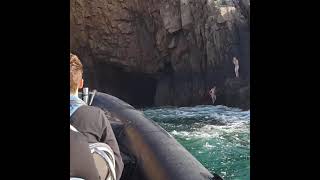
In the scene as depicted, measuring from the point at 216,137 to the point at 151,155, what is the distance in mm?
6681

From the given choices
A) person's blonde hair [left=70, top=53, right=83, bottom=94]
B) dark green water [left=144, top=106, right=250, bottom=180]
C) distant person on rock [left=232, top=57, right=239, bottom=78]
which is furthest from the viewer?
distant person on rock [left=232, top=57, right=239, bottom=78]

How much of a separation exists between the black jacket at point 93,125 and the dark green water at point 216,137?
4506mm

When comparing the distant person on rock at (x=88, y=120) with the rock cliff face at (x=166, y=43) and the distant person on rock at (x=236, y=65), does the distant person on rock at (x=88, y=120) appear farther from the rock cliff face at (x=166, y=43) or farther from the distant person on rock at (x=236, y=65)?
the distant person on rock at (x=236, y=65)

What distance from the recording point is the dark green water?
21.6 ft

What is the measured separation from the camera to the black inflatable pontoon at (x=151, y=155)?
2289mm

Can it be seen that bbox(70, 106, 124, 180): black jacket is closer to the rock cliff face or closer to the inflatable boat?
the inflatable boat

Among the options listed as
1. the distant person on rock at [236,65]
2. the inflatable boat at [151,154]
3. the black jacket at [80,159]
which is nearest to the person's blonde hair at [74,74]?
the black jacket at [80,159]

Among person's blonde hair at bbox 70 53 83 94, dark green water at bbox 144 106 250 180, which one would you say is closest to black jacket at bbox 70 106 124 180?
person's blonde hair at bbox 70 53 83 94

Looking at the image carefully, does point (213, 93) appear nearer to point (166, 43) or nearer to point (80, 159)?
point (166, 43)
